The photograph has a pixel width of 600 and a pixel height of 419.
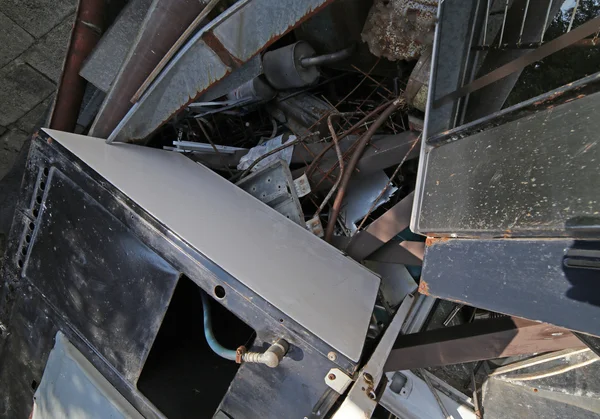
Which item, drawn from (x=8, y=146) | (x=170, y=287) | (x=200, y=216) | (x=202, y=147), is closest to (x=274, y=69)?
(x=202, y=147)

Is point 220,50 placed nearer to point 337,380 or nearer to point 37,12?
point 337,380

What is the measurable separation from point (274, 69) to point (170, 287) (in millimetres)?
1988

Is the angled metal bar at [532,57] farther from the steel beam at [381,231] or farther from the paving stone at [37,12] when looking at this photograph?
the paving stone at [37,12]

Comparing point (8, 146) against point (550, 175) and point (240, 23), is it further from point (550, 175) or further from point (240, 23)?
point (550, 175)

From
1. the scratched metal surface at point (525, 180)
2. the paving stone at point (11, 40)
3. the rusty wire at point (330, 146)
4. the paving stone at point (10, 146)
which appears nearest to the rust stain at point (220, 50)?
the rusty wire at point (330, 146)

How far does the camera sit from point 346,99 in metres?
3.12

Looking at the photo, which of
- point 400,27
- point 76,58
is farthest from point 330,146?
point 76,58

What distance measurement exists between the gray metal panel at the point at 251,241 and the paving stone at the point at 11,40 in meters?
1.87

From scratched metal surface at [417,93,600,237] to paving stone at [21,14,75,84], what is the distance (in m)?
3.33

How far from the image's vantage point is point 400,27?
2.43 metres

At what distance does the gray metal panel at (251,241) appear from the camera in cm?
150

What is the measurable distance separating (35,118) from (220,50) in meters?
2.39

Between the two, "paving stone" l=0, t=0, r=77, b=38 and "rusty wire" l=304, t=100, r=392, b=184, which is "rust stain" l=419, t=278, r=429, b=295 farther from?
"paving stone" l=0, t=0, r=77, b=38

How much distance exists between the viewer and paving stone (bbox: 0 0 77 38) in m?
2.97
